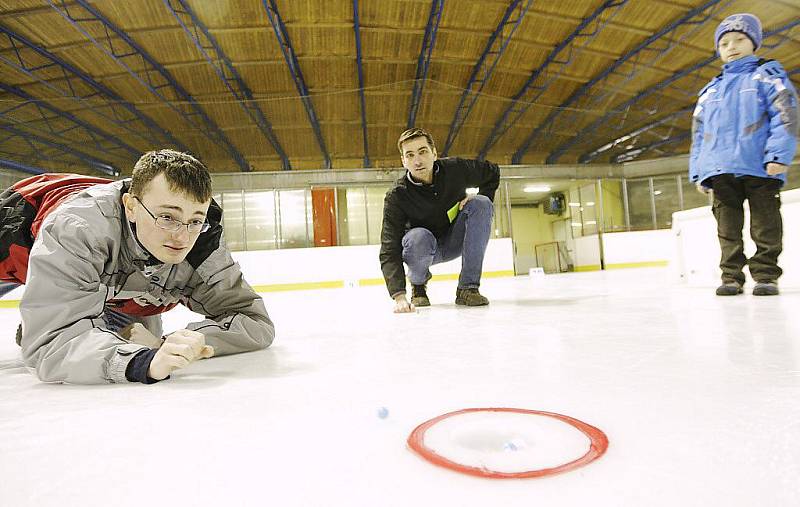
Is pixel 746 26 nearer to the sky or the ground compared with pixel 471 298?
nearer to the sky

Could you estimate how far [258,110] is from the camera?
570 cm

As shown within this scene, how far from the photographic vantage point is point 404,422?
22.5 inches

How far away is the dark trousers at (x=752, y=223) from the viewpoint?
6.68 feet

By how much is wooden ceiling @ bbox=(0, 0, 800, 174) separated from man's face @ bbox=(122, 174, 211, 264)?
14.7 ft

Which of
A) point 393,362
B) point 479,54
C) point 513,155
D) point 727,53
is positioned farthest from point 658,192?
point 393,362

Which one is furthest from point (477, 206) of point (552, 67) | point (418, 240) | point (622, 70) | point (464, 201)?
point (622, 70)

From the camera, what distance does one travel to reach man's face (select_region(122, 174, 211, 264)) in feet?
3.14

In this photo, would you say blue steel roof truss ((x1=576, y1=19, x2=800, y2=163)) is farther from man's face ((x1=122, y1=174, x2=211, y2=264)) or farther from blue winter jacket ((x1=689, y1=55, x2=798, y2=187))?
man's face ((x1=122, y1=174, x2=211, y2=264))

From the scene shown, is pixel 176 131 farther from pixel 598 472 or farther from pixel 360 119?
pixel 598 472

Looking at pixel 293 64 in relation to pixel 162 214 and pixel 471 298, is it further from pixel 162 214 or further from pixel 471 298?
pixel 162 214

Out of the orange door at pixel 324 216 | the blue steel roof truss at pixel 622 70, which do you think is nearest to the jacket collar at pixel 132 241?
the orange door at pixel 324 216

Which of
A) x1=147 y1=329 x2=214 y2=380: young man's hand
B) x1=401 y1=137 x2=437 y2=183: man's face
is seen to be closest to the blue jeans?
x1=401 y1=137 x2=437 y2=183: man's face

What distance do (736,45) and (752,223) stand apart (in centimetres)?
82

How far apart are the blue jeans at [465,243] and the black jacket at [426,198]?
66 mm
